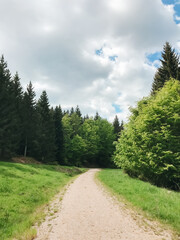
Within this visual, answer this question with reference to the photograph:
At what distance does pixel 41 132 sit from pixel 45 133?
1905mm

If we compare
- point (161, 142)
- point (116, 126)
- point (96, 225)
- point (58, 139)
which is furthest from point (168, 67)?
point (116, 126)

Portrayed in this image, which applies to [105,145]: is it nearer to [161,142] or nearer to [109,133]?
[109,133]

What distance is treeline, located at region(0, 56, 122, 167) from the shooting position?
30.5 meters

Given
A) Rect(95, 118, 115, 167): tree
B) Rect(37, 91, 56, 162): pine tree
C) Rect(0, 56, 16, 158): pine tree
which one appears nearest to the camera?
Rect(0, 56, 16, 158): pine tree

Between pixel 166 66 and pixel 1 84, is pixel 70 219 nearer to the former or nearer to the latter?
pixel 166 66

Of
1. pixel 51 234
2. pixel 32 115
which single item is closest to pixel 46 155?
pixel 32 115

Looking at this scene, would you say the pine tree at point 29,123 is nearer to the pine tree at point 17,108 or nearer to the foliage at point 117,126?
the pine tree at point 17,108

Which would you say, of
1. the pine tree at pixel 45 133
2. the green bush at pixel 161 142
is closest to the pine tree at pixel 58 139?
the pine tree at pixel 45 133

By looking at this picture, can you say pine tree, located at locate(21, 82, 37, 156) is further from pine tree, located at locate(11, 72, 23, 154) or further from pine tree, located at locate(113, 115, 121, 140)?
pine tree, located at locate(113, 115, 121, 140)

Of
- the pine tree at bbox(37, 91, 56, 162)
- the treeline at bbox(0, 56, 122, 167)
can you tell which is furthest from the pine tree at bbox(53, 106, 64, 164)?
the pine tree at bbox(37, 91, 56, 162)

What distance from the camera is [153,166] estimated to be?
50.2 ft

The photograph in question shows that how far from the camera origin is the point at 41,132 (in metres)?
39.8

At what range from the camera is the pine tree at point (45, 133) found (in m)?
40.0

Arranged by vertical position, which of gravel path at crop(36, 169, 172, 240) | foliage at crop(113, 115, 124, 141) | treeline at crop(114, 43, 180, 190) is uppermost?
foliage at crop(113, 115, 124, 141)
